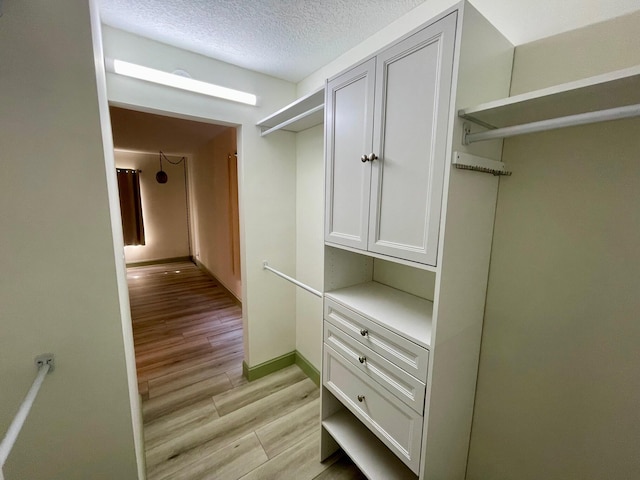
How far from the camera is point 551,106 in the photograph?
0.85 metres

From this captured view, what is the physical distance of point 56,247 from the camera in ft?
2.85

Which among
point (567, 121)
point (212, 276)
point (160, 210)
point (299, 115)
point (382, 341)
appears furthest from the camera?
point (160, 210)

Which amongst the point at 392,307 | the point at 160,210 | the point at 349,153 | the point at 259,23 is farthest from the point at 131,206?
the point at 392,307

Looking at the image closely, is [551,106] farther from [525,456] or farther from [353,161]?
[525,456]

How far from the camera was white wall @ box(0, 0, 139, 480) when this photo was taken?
80 cm

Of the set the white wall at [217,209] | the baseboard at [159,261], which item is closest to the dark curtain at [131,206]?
the baseboard at [159,261]

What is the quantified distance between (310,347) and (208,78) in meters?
2.30

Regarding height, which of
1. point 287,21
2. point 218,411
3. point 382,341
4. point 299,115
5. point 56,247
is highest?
point 287,21

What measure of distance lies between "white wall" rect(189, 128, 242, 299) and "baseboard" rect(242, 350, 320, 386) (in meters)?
1.49

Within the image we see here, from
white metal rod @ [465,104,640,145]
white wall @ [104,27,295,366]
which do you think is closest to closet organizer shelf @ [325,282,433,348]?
white metal rod @ [465,104,640,145]

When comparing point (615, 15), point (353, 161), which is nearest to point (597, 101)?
point (615, 15)

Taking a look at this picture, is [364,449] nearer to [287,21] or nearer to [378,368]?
[378,368]

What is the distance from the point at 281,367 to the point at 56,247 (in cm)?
207

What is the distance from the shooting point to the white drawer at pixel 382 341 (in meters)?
1.00
